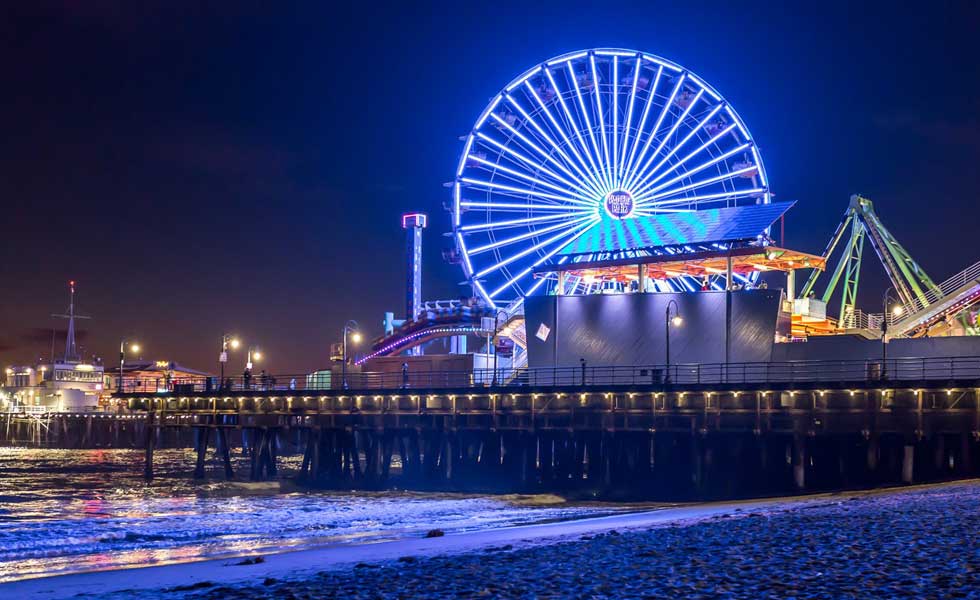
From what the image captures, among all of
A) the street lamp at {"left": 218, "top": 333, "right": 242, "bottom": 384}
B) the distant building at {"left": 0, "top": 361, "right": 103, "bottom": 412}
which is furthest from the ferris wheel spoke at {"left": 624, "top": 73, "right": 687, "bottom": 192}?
the distant building at {"left": 0, "top": 361, "right": 103, "bottom": 412}

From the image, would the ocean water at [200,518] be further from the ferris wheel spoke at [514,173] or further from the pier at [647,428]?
the ferris wheel spoke at [514,173]

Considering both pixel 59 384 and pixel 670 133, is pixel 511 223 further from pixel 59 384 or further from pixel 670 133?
pixel 59 384

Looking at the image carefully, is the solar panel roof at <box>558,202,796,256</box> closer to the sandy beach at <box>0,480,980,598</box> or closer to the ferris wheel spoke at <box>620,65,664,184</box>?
the ferris wheel spoke at <box>620,65,664,184</box>

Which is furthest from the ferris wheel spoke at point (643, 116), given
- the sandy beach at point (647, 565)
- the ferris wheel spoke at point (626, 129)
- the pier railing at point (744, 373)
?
the sandy beach at point (647, 565)

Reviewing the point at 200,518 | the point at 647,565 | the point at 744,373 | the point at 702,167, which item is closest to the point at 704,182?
the point at 702,167

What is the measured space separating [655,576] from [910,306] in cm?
5043

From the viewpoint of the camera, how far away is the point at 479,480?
152 ft

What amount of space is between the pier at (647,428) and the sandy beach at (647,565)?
14870mm

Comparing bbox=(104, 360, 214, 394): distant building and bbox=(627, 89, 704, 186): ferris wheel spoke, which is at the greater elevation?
bbox=(627, 89, 704, 186): ferris wheel spoke

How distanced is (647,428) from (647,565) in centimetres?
2666

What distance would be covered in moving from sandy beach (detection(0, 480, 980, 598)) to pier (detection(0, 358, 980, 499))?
14870mm

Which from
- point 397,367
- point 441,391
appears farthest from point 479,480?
point 397,367

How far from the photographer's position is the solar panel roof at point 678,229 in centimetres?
5438

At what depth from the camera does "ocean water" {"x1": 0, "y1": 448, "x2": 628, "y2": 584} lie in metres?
24.9
